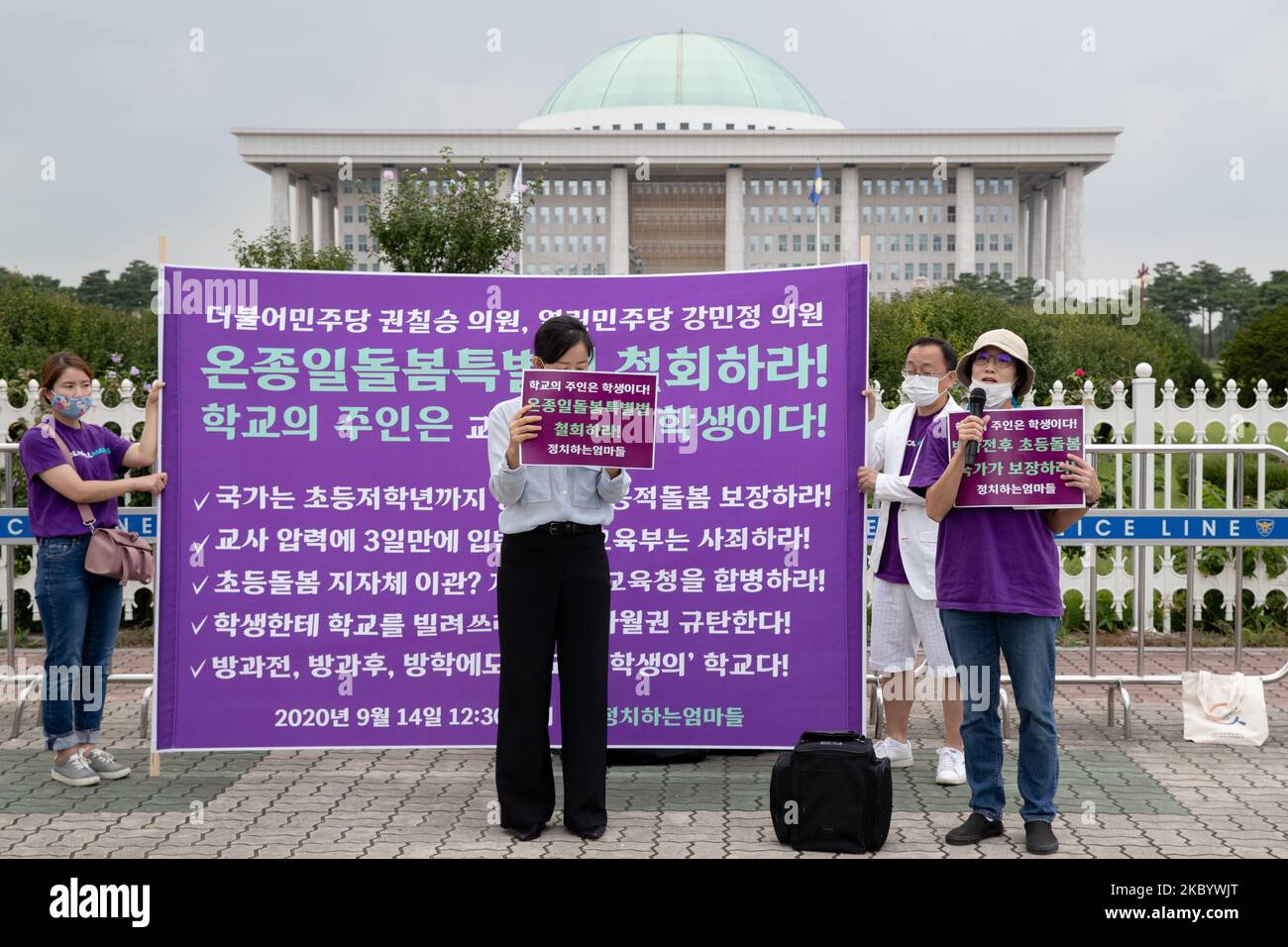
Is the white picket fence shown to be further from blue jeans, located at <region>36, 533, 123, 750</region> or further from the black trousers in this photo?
the black trousers

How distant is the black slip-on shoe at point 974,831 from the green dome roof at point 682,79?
106m

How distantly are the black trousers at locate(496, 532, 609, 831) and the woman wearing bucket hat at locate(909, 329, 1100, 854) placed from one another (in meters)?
1.35

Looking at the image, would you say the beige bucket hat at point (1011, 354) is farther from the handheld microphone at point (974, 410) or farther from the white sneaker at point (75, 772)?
the white sneaker at point (75, 772)

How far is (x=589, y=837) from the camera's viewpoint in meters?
5.46

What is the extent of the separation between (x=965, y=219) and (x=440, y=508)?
100614mm

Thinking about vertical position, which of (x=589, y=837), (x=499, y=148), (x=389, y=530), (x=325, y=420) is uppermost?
(x=499, y=148)

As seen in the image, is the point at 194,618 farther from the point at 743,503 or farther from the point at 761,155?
the point at 761,155

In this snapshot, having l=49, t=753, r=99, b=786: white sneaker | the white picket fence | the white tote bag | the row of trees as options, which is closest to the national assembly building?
the row of trees

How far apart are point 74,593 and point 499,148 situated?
3534 inches

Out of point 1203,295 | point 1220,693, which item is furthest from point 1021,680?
point 1203,295

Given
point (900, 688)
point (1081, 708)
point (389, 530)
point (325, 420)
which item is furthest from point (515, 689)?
point (1081, 708)

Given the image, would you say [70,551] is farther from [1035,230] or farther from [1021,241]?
[1021,241]

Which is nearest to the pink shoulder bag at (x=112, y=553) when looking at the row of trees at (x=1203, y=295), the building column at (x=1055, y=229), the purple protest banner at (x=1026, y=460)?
the purple protest banner at (x=1026, y=460)

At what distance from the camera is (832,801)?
17.6 ft
